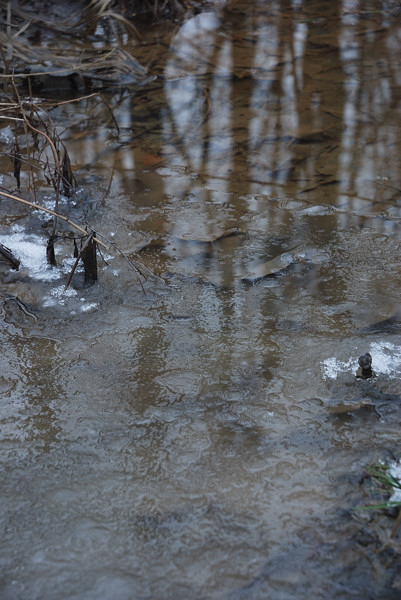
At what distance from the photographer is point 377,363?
1.98 m

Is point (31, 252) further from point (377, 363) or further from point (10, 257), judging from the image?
point (377, 363)

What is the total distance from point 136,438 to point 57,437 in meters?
0.22

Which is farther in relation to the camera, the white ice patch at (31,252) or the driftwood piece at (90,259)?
the white ice patch at (31,252)

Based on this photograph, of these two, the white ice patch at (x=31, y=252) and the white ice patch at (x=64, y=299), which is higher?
the white ice patch at (x=31, y=252)

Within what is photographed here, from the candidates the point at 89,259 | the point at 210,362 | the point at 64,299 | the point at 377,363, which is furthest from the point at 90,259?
the point at 377,363

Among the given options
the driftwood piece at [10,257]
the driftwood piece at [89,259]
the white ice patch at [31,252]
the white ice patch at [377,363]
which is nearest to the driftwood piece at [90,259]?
the driftwood piece at [89,259]

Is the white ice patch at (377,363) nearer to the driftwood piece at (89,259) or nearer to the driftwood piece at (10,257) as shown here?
the driftwood piece at (89,259)

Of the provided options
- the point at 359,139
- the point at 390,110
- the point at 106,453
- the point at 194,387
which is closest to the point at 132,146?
the point at 359,139

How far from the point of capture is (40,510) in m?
1.57

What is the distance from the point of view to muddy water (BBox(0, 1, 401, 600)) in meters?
1.46

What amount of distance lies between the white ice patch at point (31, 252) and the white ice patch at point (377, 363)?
43.5 inches

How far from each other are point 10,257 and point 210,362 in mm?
931

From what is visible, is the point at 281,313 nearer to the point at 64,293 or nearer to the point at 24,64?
the point at 64,293

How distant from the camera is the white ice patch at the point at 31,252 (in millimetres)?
2457
